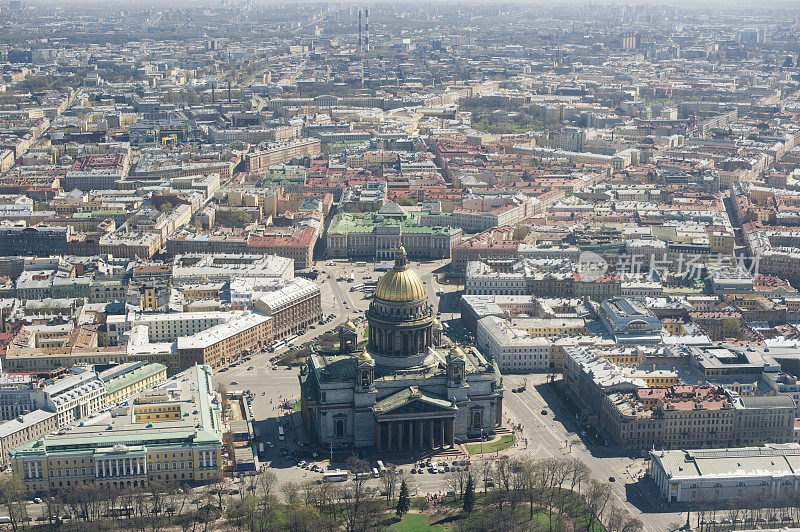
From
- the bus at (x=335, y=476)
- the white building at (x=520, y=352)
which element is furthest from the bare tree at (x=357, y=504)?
the white building at (x=520, y=352)

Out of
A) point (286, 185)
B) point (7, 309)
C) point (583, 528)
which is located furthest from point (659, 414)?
point (286, 185)

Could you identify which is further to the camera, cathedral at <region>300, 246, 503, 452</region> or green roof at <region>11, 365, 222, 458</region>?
cathedral at <region>300, 246, 503, 452</region>

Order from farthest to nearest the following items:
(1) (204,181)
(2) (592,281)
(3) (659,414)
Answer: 1. (1) (204,181)
2. (2) (592,281)
3. (3) (659,414)

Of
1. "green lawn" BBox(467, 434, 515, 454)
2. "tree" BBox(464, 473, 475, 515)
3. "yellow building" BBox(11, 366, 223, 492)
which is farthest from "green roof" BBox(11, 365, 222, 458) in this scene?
"green lawn" BBox(467, 434, 515, 454)

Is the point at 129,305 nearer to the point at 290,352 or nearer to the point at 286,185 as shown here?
the point at 290,352

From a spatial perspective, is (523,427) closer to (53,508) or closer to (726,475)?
(726,475)

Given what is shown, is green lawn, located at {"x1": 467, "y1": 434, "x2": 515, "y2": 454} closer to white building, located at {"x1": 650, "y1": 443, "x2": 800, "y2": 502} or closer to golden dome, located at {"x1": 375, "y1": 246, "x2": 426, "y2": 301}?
golden dome, located at {"x1": 375, "y1": 246, "x2": 426, "y2": 301}
